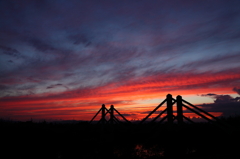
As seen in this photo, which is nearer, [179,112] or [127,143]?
[179,112]

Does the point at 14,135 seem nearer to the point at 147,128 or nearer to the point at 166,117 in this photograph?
the point at 147,128

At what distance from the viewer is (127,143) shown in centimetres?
2034

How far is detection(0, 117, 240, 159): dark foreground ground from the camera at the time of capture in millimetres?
13597

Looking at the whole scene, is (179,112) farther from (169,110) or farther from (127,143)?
(127,143)

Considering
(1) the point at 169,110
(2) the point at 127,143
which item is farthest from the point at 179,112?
(2) the point at 127,143

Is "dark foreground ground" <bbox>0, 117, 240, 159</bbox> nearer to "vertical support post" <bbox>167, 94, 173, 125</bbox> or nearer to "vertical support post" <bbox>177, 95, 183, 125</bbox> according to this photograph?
"vertical support post" <bbox>177, 95, 183, 125</bbox>

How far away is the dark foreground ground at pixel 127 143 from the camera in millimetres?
13597

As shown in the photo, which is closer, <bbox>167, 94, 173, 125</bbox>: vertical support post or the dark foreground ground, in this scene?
the dark foreground ground

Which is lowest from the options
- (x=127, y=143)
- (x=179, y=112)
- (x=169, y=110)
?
(x=127, y=143)

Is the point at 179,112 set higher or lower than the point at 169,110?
lower

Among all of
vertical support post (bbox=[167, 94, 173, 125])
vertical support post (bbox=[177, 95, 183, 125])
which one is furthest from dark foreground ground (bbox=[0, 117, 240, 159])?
vertical support post (bbox=[167, 94, 173, 125])

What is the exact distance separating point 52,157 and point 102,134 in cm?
1016

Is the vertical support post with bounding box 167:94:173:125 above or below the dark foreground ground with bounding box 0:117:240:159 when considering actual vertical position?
above

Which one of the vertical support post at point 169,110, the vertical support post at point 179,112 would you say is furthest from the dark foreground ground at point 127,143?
the vertical support post at point 169,110
